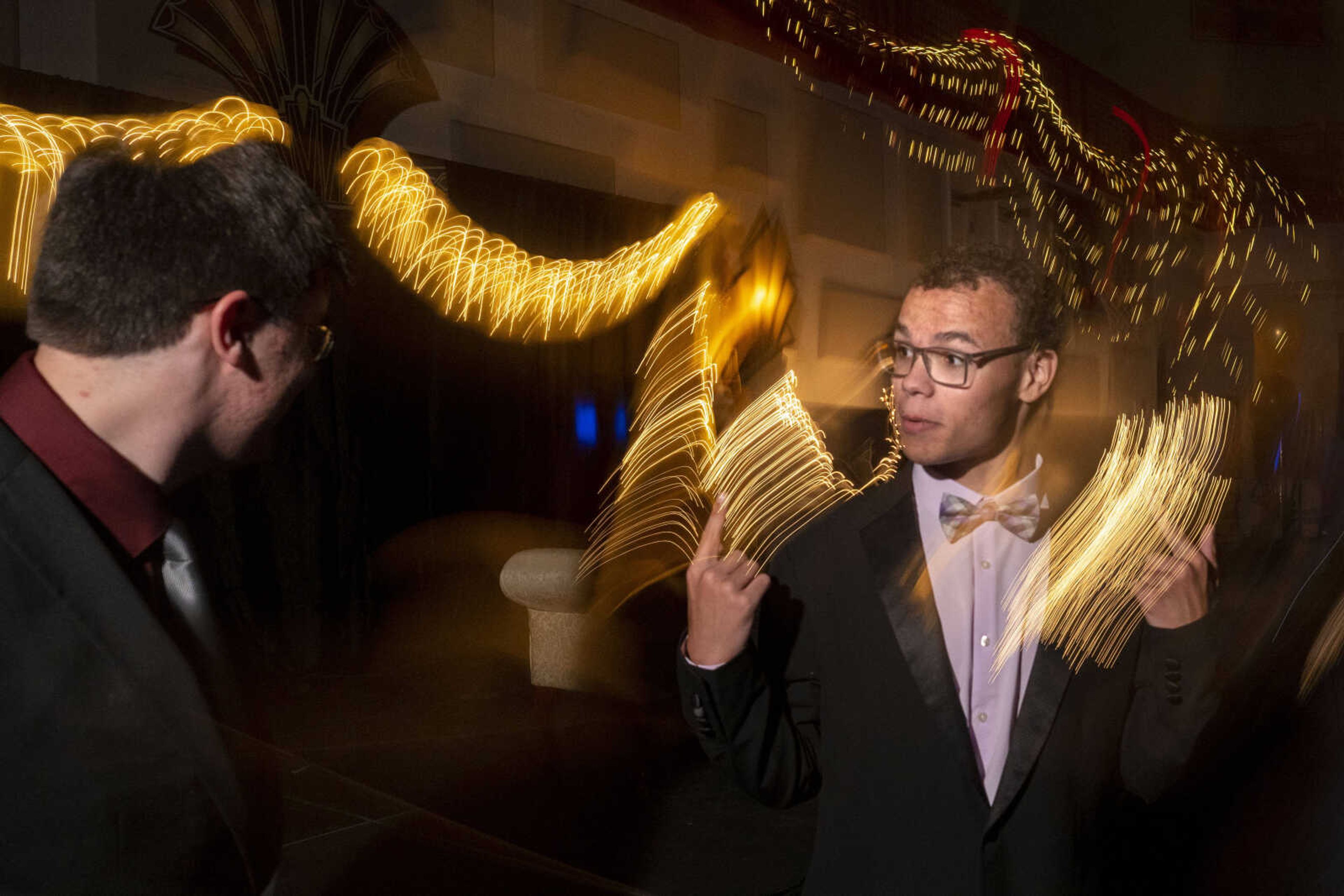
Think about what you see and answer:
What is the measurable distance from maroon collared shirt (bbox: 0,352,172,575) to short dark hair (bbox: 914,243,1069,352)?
1.16 m

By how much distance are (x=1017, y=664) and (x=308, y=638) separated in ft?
17.1

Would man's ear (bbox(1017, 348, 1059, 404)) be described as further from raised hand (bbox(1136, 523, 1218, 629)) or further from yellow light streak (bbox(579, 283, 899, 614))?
yellow light streak (bbox(579, 283, 899, 614))

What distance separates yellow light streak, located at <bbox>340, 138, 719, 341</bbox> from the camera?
6246 mm

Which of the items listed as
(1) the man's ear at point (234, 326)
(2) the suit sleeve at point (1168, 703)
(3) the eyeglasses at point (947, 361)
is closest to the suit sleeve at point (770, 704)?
(3) the eyeglasses at point (947, 361)

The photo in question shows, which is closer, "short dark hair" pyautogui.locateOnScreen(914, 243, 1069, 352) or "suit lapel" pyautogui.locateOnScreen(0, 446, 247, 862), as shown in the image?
"suit lapel" pyautogui.locateOnScreen(0, 446, 247, 862)

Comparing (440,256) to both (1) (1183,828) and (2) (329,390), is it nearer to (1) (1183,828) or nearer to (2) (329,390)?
(2) (329,390)

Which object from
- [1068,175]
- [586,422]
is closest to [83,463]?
[586,422]

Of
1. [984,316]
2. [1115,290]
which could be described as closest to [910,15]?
[1115,290]

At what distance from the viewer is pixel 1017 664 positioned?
1.62 m

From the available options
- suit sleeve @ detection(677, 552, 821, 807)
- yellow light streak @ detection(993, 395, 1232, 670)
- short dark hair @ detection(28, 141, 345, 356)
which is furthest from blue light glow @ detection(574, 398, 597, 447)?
short dark hair @ detection(28, 141, 345, 356)

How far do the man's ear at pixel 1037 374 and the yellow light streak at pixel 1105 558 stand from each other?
23 centimetres

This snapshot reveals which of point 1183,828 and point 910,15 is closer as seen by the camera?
point 1183,828

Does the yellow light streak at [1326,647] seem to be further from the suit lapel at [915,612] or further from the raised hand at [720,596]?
the raised hand at [720,596]

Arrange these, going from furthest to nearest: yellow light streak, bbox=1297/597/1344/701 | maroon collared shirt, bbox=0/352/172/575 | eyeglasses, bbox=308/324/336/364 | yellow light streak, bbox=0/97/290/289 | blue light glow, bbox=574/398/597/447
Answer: blue light glow, bbox=574/398/597/447
yellow light streak, bbox=0/97/290/289
yellow light streak, bbox=1297/597/1344/701
eyeglasses, bbox=308/324/336/364
maroon collared shirt, bbox=0/352/172/575
